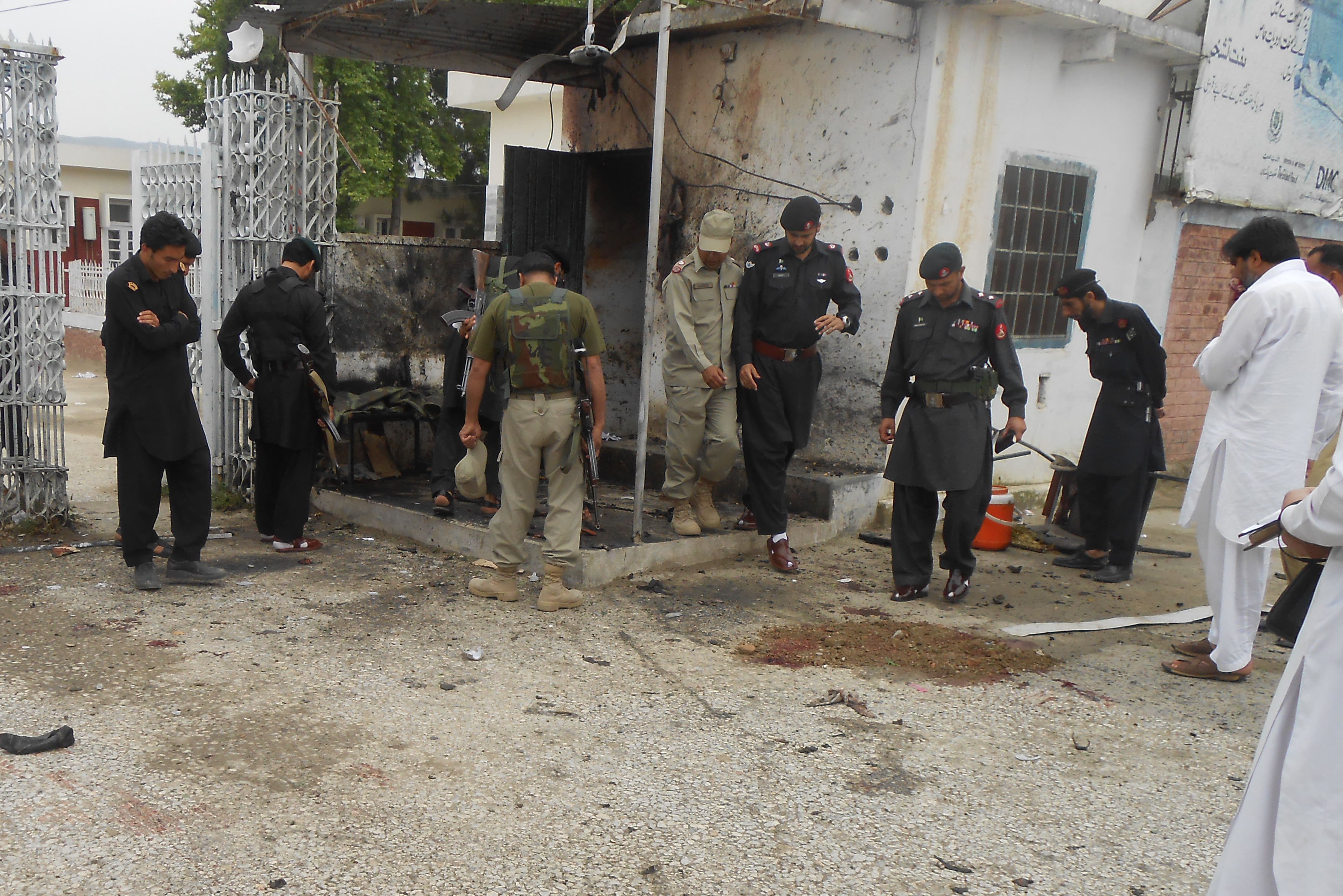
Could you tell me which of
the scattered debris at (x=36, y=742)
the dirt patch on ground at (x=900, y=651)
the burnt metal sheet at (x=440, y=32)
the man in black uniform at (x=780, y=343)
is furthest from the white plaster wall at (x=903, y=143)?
the scattered debris at (x=36, y=742)

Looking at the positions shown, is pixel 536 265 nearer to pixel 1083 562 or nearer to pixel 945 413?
pixel 945 413

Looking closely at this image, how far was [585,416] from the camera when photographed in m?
5.39

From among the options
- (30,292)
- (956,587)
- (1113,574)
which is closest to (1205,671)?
(956,587)

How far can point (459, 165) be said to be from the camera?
1053 inches

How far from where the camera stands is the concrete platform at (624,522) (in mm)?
5914

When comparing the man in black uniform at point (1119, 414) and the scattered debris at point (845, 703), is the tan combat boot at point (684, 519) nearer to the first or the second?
the scattered debris at point (845, 703)

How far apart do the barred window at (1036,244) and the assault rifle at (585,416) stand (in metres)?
3.48

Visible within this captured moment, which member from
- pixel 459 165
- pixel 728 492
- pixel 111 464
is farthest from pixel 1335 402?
pixel 459 165

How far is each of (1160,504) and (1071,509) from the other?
2450 millimetres

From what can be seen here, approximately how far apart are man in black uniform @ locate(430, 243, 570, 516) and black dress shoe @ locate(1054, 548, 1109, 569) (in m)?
3.52

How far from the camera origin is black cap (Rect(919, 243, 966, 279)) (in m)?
5.42

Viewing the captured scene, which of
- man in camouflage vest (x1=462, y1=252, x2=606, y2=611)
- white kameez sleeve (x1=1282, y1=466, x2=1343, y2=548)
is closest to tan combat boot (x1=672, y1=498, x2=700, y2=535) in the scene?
man in camouflage vest (x1=462, y1=252, x2=606, y2=611)

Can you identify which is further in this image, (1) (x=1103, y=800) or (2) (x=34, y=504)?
(2) (x=34, y=504)

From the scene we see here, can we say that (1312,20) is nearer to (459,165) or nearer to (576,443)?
(576,443)
